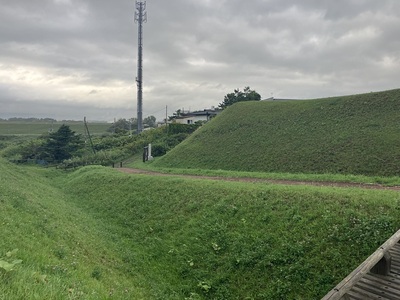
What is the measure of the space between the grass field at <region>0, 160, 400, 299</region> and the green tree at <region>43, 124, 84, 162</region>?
152 feet

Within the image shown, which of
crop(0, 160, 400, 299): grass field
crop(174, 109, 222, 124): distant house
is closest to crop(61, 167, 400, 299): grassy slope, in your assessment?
crop(0, 160, 400, 299): grass field

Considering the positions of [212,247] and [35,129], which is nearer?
[212,247]

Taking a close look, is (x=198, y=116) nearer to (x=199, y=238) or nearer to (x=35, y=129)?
(x=199, y=238)

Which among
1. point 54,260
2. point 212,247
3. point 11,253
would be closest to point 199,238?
point 212,247

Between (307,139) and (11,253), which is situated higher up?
(307,139)

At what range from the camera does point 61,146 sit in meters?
56.8

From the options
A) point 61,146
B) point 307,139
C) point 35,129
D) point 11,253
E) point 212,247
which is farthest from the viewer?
point 35,129

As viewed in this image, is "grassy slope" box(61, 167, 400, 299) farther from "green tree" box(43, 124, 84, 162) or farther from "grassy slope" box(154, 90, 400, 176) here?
"green tree" box(43, 124, 84, 162)

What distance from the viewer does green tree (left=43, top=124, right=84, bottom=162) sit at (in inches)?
2212

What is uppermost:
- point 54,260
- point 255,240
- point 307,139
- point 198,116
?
point 198,116

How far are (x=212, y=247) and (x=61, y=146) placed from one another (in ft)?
173

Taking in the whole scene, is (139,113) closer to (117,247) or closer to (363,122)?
(363,122)

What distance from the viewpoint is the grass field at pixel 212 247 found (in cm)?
721

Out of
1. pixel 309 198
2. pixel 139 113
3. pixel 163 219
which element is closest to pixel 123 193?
pixel 163 219
